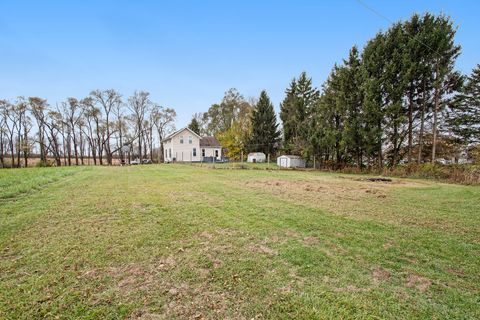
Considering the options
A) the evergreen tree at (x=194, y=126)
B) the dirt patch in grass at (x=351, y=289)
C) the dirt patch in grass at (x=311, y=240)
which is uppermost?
the evergreen tree at (x=194, y=126)

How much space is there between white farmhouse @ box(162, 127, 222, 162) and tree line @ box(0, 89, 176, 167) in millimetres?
6030

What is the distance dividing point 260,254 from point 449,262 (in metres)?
2.53

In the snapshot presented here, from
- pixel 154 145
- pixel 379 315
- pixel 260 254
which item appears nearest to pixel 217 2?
pixel 260 254

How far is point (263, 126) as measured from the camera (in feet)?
116

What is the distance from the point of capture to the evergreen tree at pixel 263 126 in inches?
1396

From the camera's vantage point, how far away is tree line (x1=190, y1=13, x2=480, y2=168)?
16875mm

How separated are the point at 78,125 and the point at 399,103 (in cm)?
4233

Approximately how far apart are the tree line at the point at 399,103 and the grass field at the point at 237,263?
51.1 feet

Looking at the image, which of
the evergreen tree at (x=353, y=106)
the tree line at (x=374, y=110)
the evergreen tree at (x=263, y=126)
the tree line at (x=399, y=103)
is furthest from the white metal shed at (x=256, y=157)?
the evergreen tree at (x=353, y=106)

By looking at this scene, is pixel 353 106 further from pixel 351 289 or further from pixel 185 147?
pixel 185 147

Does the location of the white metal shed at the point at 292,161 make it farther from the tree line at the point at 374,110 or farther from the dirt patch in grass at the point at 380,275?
the dirt patch in grass at the point at 380,275

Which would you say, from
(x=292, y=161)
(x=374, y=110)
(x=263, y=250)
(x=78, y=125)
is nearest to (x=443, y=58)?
(x=374, y=110)

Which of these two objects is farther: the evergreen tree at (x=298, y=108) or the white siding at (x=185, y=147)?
the white siding at (x=185, y=147)

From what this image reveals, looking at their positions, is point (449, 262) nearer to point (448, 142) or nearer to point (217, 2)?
point (217, 2)
